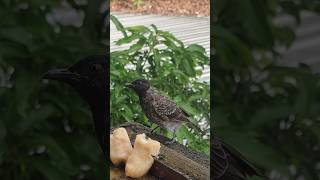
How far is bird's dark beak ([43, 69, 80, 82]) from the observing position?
1500mm

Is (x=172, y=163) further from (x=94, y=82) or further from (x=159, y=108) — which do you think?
(x=94, y=82)

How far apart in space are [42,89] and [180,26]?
1.08ft

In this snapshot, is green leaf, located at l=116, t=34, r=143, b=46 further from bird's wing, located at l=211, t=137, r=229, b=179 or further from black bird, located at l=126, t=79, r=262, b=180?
bird's wing, located at l=211, t=137, r=229, b=179

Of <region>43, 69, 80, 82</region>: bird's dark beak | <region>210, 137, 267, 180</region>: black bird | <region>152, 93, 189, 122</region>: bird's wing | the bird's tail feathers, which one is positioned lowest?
<region>210, 137, 267, 180</region>: black bird

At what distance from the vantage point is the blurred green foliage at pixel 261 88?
1.54 metres

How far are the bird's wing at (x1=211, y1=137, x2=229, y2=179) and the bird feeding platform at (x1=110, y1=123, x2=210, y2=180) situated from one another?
6 cm

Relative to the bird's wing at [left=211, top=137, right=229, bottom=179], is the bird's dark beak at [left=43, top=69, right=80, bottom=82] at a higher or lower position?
higher

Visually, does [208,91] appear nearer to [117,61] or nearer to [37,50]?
[117,61]

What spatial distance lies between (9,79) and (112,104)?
0.23 m

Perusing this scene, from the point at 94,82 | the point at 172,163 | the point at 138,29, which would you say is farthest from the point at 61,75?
the point at 172,163

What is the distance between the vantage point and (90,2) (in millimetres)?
1540

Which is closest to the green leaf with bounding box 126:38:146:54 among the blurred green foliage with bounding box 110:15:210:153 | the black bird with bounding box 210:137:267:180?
the blurred green foliage with bounding box 110:15:210:153

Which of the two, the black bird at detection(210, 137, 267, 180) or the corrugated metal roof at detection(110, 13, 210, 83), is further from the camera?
the black bird at detection(210, 137, 267, 180)

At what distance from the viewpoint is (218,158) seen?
1.58 meters
